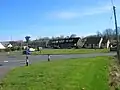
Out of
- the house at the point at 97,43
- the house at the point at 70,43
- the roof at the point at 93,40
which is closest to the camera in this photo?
the house at the point at 97,43

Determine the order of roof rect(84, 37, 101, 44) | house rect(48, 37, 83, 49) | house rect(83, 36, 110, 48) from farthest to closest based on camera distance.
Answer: house rect(48, 37, 83, 49) < roof rect(84, 37, 101, 44) < house rect(83, 36, 110, 48)

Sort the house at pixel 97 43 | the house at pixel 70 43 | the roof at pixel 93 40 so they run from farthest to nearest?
1. the house at pixel 70 43
2. the roof at pixel 93 40
3. the house at pixel 97 43

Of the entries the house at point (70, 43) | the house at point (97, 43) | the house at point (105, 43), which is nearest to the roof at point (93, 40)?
the house at point (97, 43)

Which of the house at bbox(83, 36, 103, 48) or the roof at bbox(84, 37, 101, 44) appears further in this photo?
the roof at bbox(84, 37, 101, 44)

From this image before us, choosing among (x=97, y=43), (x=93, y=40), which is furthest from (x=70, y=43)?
(x=97, y=43)

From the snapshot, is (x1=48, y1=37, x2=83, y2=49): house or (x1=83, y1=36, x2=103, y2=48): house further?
(x1=48, y1=37, x2=83, y2=49): house

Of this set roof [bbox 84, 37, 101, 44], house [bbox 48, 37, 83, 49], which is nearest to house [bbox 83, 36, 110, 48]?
roof [bbox 84, 37, 101, 44]

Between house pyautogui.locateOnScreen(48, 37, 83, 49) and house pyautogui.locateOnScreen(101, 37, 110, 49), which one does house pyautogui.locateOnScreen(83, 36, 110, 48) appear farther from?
house pyautogui.locateOnScreen(48, 37, 83, 49)

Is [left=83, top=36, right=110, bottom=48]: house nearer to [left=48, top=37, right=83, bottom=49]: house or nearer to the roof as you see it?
the roof

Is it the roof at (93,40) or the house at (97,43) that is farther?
the roof at (93,40)

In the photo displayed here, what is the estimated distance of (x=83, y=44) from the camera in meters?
148

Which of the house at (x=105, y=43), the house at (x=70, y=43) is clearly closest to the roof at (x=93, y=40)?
the house at (x=105, y=43)

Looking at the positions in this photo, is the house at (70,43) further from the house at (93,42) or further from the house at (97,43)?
the house at (97,43)

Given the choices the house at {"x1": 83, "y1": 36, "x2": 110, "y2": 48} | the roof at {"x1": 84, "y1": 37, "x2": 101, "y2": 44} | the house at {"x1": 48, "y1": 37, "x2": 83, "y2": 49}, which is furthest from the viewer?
the house at {"x1": 48, "y1": 37, "x2": 83, "y2": 49}
